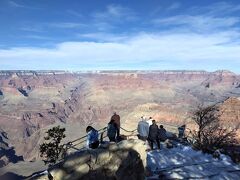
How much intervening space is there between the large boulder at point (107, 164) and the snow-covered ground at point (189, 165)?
292cm

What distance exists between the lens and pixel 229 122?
95312 mm

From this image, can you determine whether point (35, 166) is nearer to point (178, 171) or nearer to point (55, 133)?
point (55, 133)

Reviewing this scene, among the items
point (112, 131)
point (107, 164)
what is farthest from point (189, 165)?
point (107, 164)

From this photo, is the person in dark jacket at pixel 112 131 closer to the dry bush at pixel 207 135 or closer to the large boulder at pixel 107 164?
the dry bush at pixel 207 135

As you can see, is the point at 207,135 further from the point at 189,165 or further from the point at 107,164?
the point at 107,164

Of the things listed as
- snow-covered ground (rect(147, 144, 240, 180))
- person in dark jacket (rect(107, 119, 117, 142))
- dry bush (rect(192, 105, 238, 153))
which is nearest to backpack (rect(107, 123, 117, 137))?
person in dark jacket (rect(107, 119, 117, 142))

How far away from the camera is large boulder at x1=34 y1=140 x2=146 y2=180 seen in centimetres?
1067

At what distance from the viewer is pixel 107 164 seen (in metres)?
11.9

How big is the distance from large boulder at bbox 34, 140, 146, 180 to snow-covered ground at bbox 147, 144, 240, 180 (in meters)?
2.92

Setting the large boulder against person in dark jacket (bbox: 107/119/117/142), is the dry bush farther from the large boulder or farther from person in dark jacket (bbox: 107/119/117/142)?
the large boulder

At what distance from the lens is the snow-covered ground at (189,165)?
16031 millimetres

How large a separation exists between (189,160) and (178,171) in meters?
2.98

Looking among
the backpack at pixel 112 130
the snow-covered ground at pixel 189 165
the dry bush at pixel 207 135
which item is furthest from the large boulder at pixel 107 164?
the dry bush at pixel 207 135

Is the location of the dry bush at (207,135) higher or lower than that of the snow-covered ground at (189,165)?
lower
